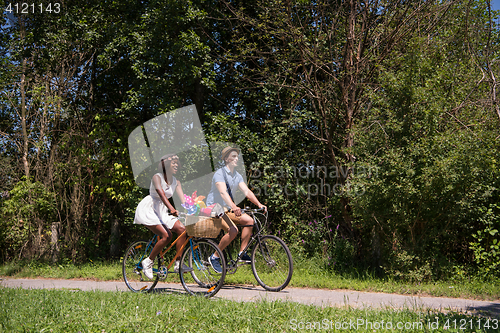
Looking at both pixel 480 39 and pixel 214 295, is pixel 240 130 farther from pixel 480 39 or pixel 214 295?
pixel 480 39

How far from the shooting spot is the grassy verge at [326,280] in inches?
221

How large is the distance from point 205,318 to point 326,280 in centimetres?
341

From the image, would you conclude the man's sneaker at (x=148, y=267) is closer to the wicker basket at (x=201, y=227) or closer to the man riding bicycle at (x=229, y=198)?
the wicker basket at (x=201, y=227)

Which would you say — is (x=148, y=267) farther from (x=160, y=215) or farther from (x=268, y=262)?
(x=268, y=262)

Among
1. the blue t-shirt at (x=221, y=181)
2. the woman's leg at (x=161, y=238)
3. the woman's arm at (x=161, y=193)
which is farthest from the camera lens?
the blue t-shirt at (x=221, y=181)

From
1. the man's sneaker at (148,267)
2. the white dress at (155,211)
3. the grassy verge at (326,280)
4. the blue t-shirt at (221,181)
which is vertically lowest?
the grassy verge at (326,280)

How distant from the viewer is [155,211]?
5832 millimetres

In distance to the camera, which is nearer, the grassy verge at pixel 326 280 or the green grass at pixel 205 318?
the green grass at pixel 205 318

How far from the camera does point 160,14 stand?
8.81 meters

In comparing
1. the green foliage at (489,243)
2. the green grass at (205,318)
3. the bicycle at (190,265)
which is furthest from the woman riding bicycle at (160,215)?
the green foliage at (489,243)

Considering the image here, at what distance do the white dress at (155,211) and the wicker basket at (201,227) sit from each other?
1.23 feet

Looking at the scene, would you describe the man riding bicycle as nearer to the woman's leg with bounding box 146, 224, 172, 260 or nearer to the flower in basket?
the woman's leg with bounding box 146, 224, 172, 260

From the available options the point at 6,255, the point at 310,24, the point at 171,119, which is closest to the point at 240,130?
the point at 171,119

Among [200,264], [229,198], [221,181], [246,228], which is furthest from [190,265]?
[221,181]
